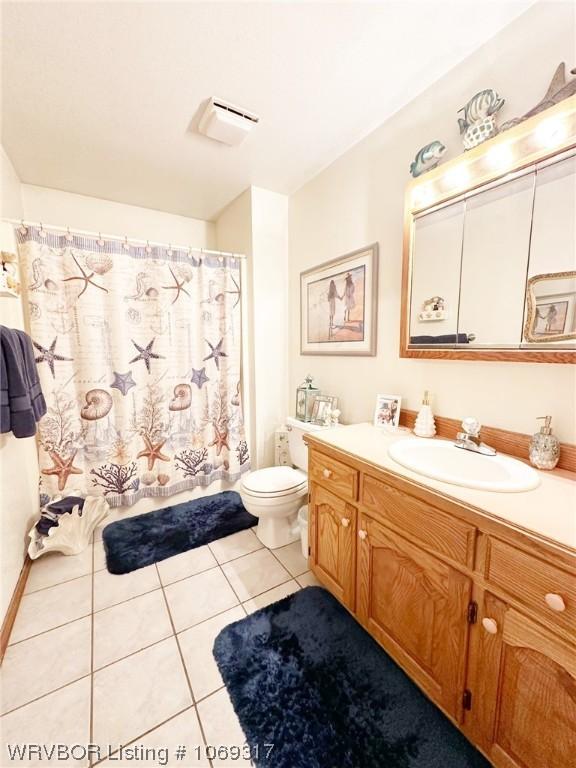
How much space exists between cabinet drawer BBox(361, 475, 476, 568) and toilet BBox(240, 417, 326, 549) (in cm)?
69

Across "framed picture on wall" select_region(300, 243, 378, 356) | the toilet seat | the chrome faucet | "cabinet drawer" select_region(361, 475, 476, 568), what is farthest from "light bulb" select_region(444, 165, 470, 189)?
the toilet seat

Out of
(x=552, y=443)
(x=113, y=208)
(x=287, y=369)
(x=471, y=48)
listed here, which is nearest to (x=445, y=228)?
(x=471, y=48)

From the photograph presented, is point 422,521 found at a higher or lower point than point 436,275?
lower

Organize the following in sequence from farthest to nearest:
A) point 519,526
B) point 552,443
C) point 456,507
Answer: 1. point 552,443
2. point 456,507
3. point 519,526

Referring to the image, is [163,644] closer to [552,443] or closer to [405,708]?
[405,708]

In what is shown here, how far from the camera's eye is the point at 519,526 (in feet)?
2.37

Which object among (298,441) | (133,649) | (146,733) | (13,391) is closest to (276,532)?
(298,441)

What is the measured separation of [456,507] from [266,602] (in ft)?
3.77

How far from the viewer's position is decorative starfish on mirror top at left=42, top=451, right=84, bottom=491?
1.88 m

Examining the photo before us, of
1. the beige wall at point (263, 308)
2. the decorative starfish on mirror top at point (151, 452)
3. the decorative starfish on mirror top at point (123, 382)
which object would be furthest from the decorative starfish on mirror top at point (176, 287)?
the decorative starfish on mirror top at point (151, 452)

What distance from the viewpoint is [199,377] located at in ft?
7.50

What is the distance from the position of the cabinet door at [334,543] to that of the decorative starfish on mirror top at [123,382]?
55.5 inches

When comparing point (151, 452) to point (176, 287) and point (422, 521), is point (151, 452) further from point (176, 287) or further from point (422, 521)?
point (422, 521)

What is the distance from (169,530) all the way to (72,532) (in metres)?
0.56
